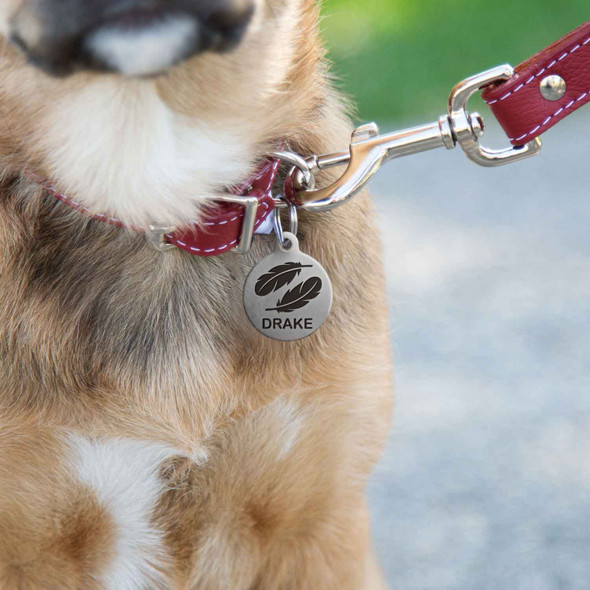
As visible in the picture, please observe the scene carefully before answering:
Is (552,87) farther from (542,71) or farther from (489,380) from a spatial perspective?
(489,380)

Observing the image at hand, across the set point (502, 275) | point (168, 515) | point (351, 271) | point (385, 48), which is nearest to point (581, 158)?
point (502, 275)

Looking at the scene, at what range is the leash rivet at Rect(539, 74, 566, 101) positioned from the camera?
1.76 m

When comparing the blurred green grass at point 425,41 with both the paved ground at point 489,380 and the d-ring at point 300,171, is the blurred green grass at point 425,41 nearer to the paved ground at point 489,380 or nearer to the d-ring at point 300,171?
the paved ground at point 489,380

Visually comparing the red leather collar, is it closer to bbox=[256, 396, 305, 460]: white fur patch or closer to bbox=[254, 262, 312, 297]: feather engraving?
bbox=[254, 262, 312, 297]: feather engraving

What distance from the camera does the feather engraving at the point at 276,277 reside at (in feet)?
5.97

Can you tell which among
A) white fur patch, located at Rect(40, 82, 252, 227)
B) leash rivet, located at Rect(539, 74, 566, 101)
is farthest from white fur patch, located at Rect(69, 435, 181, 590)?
leash rivet, located at Rect(539, 74, 566, 101)

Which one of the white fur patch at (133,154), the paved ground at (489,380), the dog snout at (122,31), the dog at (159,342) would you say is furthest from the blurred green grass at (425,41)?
the dog snout at (122,31)

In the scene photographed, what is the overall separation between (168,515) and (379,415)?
496 millimetres

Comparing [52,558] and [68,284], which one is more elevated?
[68,284]

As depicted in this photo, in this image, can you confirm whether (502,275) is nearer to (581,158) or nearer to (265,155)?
(581,158)

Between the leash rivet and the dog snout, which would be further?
the leash rivet

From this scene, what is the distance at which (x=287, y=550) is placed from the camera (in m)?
2.14

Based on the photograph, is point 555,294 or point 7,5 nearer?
point 7,5

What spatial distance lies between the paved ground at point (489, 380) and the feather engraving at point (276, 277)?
1105mm
